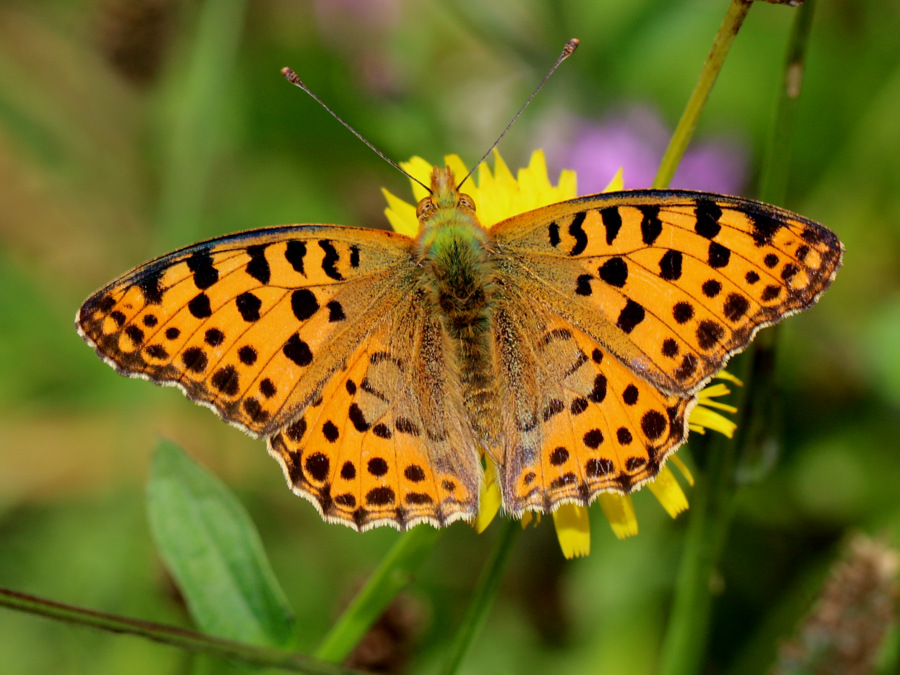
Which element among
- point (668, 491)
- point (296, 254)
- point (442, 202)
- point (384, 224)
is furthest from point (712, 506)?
point (384, 224)

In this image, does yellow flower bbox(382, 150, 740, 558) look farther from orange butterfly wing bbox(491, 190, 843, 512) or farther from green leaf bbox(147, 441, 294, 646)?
green leaf bbox(147, 441, 294, 646)

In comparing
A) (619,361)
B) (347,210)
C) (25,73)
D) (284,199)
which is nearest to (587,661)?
(619,361)

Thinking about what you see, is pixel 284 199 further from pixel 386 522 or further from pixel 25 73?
pixel 386 522

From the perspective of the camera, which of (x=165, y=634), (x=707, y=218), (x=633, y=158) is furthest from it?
(x=633, y=158)

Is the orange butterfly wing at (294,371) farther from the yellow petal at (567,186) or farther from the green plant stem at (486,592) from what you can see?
the yellow petal at (567,186)

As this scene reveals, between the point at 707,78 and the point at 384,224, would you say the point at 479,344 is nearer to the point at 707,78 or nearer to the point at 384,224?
the point at 707,78

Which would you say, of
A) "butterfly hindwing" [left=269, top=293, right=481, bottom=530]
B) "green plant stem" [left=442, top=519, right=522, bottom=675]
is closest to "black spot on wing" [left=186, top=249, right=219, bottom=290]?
"butterfly hindwing" [left=269, top=293, right=481, bottom=530]
